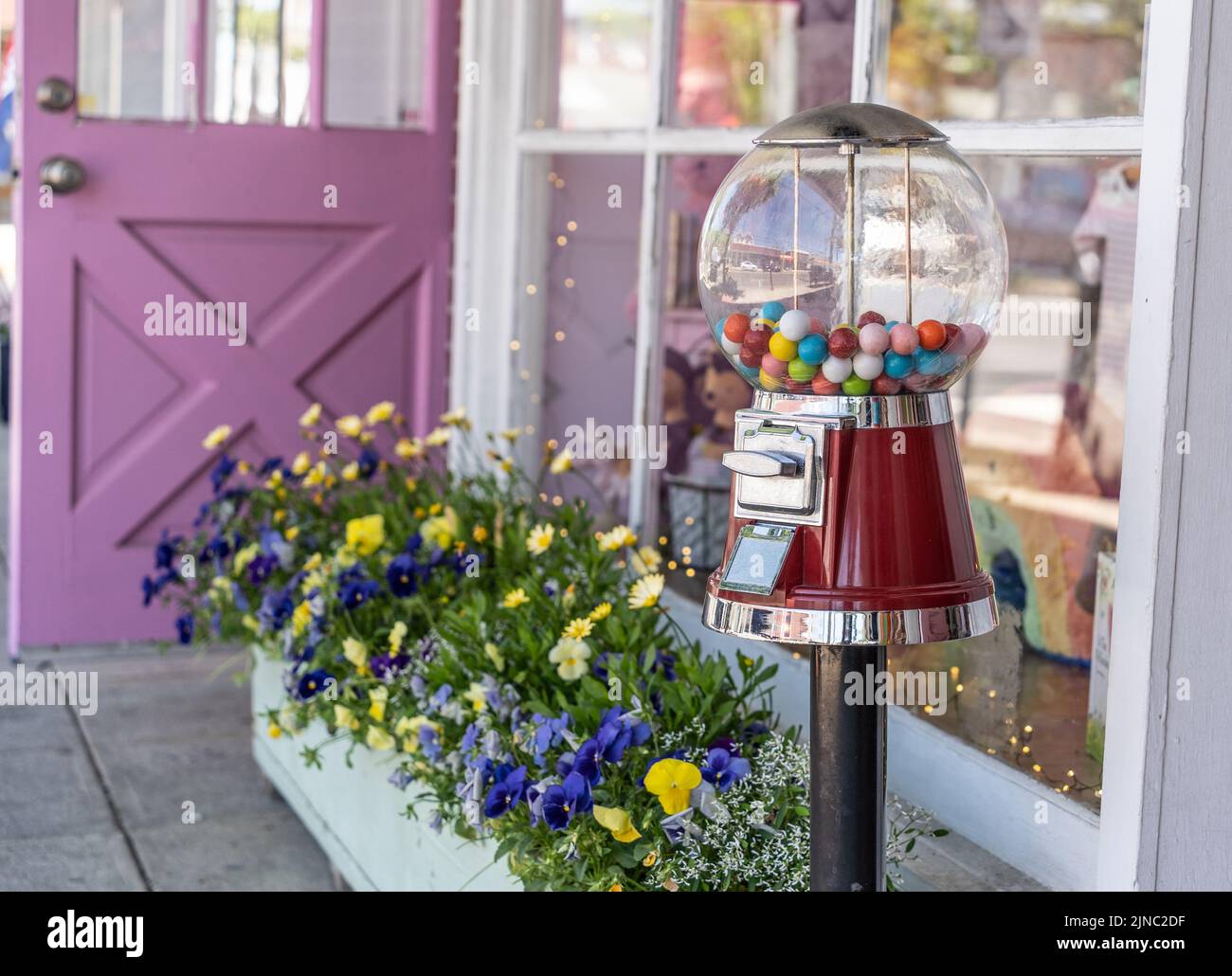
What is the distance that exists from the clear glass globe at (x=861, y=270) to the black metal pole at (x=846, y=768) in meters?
0.29

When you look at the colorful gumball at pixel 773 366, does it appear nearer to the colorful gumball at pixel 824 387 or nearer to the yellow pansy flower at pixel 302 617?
the colorful gumball at pixel 824 387

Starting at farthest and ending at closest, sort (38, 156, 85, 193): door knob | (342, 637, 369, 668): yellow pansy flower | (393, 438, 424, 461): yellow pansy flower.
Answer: (38, 156, 85, 193): door knob < (393, 438, 424, 461): yellow pansy flower < (342, 637, 369, 668): yellow pansy flower

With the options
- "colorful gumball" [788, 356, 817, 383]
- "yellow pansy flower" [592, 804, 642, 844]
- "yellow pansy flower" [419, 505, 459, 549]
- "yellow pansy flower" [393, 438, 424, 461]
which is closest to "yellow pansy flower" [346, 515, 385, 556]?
"yellow pansy flower" [419, 505, 459, 549]

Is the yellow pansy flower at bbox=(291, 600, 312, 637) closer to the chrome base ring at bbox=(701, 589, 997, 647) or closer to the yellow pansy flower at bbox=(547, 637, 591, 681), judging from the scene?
the yellow pansy flower at bbox=(547, 637, 591, 681)

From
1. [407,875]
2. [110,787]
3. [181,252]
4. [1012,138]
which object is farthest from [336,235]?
[1012,138]

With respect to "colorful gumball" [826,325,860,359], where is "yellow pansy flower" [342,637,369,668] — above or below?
below

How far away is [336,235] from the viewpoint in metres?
4.27

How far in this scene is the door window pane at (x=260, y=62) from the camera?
13.5 ft

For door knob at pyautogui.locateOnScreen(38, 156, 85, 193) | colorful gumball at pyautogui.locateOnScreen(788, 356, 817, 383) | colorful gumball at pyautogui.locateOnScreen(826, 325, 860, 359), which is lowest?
colorful gumball at pyautogui.locateOnScreen(788, 356, 817, 383)

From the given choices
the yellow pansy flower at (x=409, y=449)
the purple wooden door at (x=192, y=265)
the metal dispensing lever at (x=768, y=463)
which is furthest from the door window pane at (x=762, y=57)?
the metal dispensing lever at (x=768, y=463)

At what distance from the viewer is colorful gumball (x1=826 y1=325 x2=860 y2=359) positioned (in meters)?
1.56

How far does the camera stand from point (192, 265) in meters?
4.15

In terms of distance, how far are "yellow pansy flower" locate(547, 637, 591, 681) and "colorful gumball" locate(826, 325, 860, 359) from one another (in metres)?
0.85

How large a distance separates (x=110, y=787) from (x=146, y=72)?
185cm
